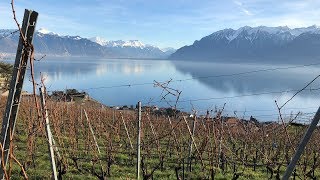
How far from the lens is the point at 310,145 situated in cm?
1571

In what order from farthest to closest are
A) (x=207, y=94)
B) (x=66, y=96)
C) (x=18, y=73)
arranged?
(x=207, y=94), (x=66, y=96), (x=18, y=73)

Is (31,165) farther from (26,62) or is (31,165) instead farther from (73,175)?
(26,62)

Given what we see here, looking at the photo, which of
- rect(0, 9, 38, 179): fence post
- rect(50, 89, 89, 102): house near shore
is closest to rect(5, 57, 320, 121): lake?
rect(50, 89, 89, 102): house near shore

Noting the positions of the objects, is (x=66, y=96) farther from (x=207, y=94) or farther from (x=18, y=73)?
(x=207, y=94)

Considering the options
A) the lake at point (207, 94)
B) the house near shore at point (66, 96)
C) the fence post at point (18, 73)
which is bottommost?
the lake at point (207, 94)

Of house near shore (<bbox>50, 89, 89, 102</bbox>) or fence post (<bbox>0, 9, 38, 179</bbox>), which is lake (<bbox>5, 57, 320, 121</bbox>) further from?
fence post (<bbox>0, 9, 38, 179</bbox>)

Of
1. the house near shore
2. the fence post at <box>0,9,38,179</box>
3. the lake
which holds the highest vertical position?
the fence post at <box>0,9,38,179</box>

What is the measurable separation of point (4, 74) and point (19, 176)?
34.8m

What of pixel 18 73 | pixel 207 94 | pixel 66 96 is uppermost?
pixel 18 73

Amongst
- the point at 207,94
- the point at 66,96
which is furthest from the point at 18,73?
the point at 207,94

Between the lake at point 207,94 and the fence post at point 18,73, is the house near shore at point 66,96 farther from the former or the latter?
the fence post at point 18,73

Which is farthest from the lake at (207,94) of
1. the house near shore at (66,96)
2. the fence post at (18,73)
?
the fence post at (18,73)

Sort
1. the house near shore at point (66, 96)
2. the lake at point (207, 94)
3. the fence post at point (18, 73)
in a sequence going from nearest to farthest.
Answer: the fence post at point (18, 73), the house near shore at point (66, 96), the lake at point (207, 94)

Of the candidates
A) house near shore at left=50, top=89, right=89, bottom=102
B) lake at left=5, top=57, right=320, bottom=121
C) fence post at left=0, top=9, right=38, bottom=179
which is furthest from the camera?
lake at left=5, top=57, right=320, bottom=121
